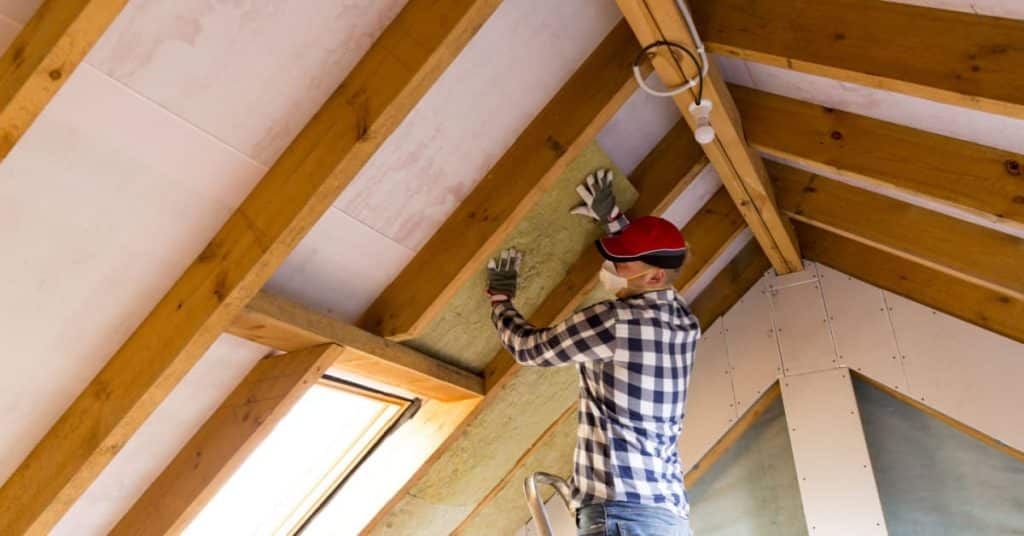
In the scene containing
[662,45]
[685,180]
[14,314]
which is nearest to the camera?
[14,314]

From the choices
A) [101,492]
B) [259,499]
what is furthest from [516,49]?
[259,499]

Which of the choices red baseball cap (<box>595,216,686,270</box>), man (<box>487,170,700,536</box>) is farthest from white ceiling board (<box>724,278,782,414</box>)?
red baseball cap (<box>595,216,686,270</box>)

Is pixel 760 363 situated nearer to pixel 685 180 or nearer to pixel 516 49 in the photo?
pixel 685 180

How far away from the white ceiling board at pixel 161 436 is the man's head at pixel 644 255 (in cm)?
98

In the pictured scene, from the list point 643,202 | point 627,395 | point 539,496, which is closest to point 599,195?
point 643,202

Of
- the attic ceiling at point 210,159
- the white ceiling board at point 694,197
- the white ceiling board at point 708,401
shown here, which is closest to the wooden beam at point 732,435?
the white ceiling board at point 708,401

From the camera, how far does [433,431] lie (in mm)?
2840

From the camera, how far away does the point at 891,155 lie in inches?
87.4

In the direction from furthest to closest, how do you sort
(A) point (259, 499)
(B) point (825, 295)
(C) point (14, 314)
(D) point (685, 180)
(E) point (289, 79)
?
(B) point (825, 295) → (A) point (259, 499) → (D) point (685, 180) → (E) point (289, 79) → (C) point (14, 314)

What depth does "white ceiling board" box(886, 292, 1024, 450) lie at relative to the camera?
316 centimetres

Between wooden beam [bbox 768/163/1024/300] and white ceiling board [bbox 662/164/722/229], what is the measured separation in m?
0.24

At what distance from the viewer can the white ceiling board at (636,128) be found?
8.43 ft

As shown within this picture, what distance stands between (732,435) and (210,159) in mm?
2833

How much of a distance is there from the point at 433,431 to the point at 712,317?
166cm
